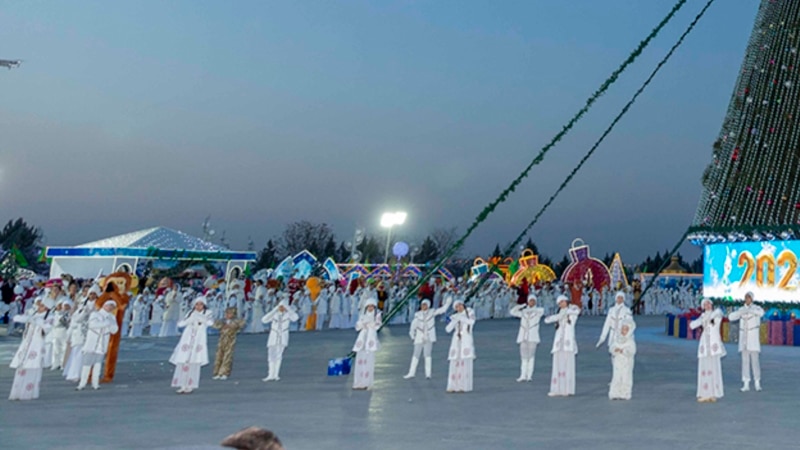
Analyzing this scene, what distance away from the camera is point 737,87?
94.1ft

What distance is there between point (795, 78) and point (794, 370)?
43.4 feet

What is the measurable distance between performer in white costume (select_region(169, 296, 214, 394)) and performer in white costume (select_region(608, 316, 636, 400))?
21.0ft

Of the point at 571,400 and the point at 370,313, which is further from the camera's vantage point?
the point at 370,313

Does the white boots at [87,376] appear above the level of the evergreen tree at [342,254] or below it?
below

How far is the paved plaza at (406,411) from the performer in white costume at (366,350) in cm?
34

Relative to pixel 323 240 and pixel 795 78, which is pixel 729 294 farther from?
pixel 323 240

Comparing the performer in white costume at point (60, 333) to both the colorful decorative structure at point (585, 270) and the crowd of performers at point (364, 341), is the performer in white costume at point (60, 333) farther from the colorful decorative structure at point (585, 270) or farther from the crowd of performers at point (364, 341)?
the colorful decorative structure at point (585, 270)

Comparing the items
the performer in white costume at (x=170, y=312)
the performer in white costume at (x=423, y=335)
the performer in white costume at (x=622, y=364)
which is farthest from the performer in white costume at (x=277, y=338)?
the performer in white costume at (x=170, y=312)

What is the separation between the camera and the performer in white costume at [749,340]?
559 inches

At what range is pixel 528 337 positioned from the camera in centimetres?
1570

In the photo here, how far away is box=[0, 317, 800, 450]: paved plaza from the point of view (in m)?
9.30

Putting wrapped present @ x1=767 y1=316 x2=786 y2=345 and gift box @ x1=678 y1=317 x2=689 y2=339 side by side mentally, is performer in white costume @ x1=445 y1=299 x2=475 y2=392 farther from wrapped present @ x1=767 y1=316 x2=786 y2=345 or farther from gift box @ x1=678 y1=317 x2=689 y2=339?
gift box @ x1=678 y1=317 x2=689 y2=339

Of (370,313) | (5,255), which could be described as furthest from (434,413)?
(5,255)

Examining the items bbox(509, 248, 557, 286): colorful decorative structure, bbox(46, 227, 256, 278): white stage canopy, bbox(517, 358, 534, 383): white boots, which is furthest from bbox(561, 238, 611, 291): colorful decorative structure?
bbox(517, 358, 534, 383): white boots
